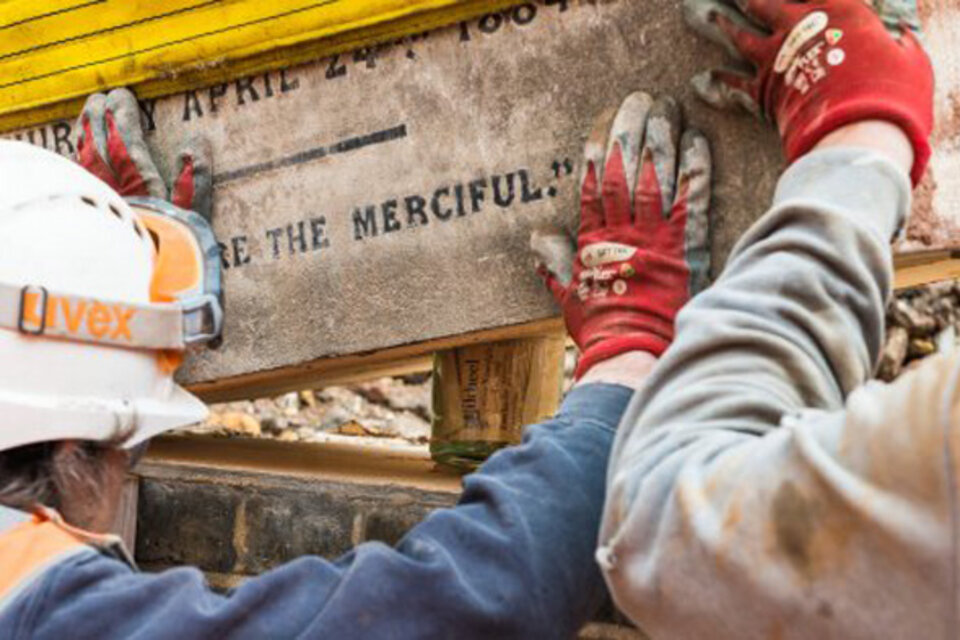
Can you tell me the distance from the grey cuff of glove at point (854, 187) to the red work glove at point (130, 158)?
1.68m

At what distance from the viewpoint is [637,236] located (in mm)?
2268

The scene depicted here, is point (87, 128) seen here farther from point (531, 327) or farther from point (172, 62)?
point (531, 327)

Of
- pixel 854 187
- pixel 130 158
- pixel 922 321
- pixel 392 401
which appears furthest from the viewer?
pixel 392 401

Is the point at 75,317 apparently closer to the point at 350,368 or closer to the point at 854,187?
the point at 854,187

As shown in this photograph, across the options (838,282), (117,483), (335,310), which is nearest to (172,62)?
(335,310)

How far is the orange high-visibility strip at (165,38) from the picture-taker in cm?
280

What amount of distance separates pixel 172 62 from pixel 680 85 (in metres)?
1.32

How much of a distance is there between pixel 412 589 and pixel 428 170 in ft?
4.26

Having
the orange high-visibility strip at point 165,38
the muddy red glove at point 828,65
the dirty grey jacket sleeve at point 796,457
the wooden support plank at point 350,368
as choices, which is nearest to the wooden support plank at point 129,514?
the wooden support plank at point 350,368

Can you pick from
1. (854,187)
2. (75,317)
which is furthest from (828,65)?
(75,317)

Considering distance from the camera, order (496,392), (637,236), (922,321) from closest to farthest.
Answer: (637,236) → (496,392) → (922,321)

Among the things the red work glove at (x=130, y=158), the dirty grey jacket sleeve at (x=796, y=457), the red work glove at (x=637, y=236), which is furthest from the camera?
the red work glove at (x=130, y=158)

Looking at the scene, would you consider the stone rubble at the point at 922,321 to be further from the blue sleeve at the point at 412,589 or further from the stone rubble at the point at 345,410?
the blue sleeve at the point at 412,589

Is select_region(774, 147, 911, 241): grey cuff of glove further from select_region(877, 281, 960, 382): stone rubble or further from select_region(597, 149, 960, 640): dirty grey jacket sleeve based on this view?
select_region(877, 281, 960, 382): stone rubble
